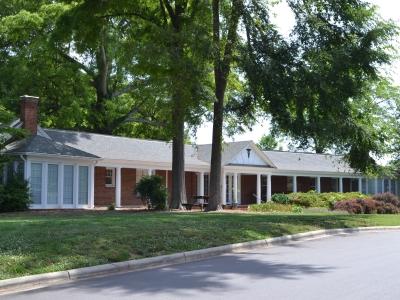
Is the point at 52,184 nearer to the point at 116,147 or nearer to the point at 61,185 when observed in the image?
the point at 61,185

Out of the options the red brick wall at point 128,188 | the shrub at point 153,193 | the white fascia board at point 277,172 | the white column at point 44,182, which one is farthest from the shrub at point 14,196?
the white fascia board at point 277,172

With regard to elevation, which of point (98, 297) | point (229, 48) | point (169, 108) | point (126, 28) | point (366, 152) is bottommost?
point (98, 297)

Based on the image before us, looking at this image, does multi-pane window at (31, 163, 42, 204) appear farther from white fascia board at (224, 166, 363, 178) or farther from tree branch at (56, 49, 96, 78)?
white fascia board at (224, 166, 363, 178)

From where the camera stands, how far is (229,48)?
23984mm

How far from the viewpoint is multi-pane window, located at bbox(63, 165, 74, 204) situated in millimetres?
27359

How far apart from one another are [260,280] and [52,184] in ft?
60.7

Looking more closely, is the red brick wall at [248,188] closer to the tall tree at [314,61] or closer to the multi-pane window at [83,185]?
the multi-pane window at [83,185]

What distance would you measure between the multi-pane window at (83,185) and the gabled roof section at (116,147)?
3.37 meters

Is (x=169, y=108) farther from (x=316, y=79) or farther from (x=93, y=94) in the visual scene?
(x=93, y=94)

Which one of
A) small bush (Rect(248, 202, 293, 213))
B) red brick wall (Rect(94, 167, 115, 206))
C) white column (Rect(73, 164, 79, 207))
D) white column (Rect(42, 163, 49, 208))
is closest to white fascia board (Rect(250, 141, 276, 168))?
small bush (Rect(248, 202, 293, 213))

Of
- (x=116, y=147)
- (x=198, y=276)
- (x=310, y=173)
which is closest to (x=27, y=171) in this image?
(x=116, y=147)

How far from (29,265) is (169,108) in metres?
14.3

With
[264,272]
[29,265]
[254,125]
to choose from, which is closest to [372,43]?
[254,125]

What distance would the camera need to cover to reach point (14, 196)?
79.2 ft
